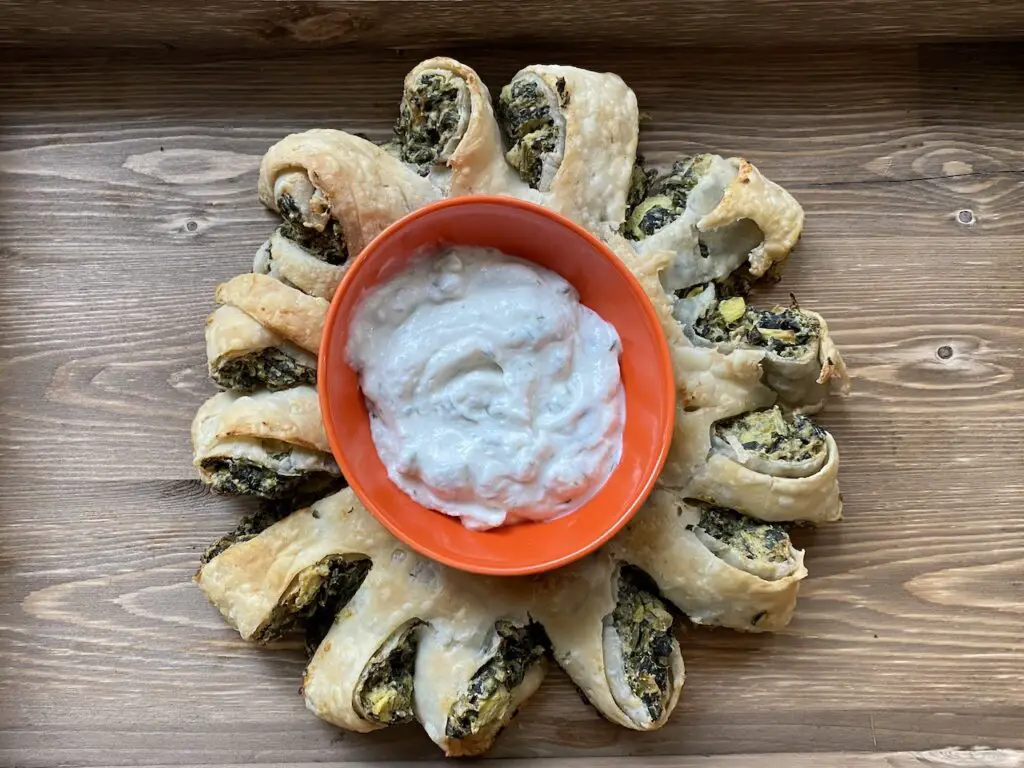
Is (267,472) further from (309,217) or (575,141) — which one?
(575,141)

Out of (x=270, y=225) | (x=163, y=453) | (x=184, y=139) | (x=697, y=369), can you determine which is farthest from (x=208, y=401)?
(x=697, y=369)

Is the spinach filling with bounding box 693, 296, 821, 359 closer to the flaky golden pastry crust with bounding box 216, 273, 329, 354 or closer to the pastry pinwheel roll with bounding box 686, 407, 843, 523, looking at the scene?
the pastry pinwheel roll with bounding box 686, 407, 843, 523

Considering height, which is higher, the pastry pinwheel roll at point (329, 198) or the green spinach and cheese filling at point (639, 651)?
the pastry pinwheel roll at point (329, 198)

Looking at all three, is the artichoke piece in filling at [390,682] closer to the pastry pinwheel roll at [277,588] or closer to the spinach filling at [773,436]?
the pastry pinwheel roll at [277,588]

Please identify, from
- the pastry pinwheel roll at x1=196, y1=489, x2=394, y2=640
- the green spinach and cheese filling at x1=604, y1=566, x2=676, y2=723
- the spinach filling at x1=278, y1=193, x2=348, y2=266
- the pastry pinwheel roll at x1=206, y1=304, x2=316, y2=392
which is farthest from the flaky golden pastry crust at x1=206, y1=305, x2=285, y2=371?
the green spinach and cheese filling at x1=604, y1=566, x2=676, y2=723

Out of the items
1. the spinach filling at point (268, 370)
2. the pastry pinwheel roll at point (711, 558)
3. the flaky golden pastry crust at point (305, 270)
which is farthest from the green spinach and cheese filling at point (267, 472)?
the pastry pinwheel roll at point (711, 558)

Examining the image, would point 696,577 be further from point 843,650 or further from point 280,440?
point 280,440
